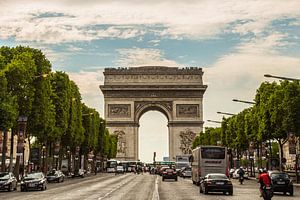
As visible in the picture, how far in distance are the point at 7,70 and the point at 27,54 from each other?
13.6ft

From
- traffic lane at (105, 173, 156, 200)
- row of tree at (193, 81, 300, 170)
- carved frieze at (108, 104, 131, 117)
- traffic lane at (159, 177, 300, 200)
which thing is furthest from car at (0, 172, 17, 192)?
carved frieze at (108, 104, 131, 117)

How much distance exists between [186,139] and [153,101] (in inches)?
533

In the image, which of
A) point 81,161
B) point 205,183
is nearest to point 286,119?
point 205,183

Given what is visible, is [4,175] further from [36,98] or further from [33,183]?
[36,98]

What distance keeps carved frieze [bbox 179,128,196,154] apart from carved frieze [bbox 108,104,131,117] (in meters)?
15.3

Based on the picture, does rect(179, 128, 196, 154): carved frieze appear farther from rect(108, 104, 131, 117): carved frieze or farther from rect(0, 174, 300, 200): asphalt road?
rect(0, 174, 300, 200): asphalt road

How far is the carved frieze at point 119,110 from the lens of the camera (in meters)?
157

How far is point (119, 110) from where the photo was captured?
157 meters

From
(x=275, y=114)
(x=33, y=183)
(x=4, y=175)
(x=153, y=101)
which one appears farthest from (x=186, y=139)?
(x=4, y=175)

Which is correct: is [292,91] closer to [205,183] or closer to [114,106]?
[205,183]

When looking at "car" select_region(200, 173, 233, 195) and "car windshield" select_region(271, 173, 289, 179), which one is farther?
"car windshield" select_region(271, 173, 289, 179)

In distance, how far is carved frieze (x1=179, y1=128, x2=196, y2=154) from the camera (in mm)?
152375

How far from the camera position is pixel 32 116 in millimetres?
60312

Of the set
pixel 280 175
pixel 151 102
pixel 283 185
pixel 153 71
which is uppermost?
pixel 153 71
